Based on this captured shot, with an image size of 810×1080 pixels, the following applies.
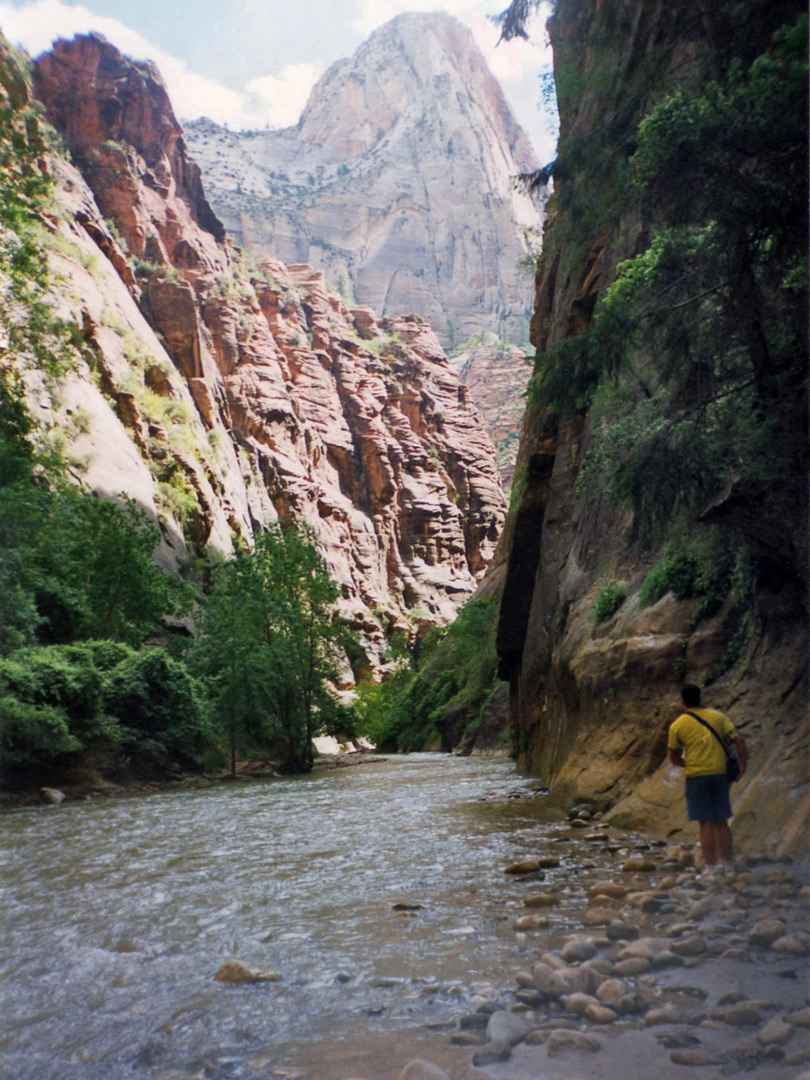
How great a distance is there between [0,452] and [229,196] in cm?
16125

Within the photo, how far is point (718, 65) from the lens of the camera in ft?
25.9

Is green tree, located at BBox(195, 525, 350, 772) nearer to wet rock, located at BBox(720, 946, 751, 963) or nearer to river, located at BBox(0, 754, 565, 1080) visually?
river, located at BBox(0, 754, 565, 1080)

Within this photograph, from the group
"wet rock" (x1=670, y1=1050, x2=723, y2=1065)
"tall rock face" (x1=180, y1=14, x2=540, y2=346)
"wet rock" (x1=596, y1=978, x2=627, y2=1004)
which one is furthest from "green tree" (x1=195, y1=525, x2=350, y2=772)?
"tall rock face" (x1=180, y1=14, x2=540, y2=346)

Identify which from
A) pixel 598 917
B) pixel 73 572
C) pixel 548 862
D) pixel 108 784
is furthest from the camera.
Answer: pixel 73 572

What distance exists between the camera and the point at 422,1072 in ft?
9.89

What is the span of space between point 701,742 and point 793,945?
238 centimetres

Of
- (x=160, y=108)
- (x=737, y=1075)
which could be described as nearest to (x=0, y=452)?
(x=737, y=1075)

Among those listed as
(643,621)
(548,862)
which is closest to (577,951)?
(548,862)

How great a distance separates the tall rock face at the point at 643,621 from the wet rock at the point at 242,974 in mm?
3814

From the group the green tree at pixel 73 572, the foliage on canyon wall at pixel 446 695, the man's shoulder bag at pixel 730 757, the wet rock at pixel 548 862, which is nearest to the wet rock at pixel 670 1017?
the man's shoulder bag at pixel 730 757

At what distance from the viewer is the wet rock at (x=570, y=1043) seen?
312 cm

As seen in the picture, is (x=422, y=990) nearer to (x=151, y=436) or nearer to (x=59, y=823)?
(x=59, y=823)

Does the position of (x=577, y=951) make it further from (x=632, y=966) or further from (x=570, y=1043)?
(x=570, y=1043)

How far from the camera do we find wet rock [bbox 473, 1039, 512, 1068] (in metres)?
3.12
